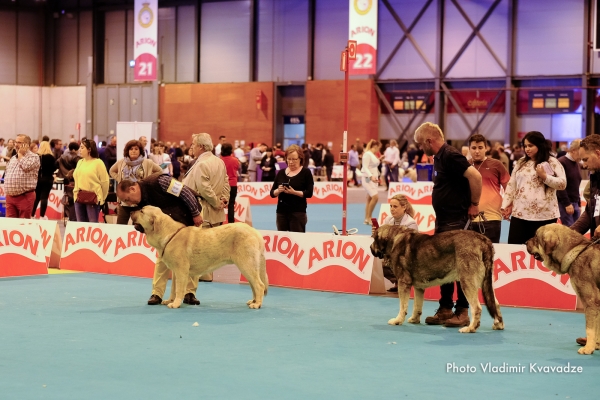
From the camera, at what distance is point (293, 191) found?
10.8 meters

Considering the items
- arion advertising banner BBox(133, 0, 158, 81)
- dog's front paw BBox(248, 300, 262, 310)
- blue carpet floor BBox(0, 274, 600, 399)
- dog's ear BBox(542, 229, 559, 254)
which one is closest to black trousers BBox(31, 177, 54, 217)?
blue carpet floor BBox(0, 274, 600, 399)

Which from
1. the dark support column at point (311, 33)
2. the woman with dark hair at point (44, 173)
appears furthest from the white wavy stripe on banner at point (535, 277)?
the dark support column at point (311, 33)

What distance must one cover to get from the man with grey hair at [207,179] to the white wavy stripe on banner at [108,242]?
1339 mm

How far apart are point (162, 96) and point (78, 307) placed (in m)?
34.2

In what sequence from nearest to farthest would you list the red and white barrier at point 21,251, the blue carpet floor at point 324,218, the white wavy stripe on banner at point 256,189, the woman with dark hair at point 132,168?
the red and white barrier at point 21,251 → the woman with dark hair at point 132,168 → the blue carpet floor at point 324,218 → the white wavy stripe on banner at point 256,189

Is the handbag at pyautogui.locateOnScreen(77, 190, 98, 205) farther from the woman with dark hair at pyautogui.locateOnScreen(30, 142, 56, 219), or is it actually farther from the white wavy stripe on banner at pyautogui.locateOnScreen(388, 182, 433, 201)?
the white wavy stripe on banner at pyautogui.locateOnScreen(388, 182, 433, 201)

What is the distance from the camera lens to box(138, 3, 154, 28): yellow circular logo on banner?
108 ft

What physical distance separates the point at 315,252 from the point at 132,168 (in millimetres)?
3694

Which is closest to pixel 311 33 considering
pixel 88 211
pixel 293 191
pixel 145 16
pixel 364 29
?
pixel 145 16

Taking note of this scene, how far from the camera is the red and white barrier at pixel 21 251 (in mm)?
10828

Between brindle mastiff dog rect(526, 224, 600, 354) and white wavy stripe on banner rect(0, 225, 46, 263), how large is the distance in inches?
262

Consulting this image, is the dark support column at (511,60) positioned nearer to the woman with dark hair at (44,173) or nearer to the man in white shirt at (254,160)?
the man in white shirt at (254,160)

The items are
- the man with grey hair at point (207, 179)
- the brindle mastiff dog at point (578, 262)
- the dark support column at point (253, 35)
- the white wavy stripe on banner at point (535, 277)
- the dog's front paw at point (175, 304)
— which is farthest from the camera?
the dark support column at point (253, 35)

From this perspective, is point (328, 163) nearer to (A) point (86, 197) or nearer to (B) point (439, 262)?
(A) point (86, 197)
